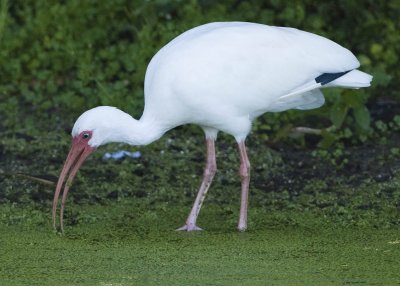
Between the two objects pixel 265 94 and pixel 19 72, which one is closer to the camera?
pixel 265 94

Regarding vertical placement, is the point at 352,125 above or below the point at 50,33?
below

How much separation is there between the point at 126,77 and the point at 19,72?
96 cm

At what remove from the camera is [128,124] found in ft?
23.8

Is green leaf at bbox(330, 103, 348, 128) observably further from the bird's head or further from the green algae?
the bird's head

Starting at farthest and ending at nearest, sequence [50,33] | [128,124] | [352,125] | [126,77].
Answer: [50,33] < [126,77] < [352,125] < [128,124]

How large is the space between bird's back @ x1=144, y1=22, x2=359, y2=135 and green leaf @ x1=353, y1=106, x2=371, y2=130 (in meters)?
1.39

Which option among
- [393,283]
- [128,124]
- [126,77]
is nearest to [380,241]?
[393,283]

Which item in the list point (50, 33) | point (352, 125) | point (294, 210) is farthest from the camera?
point (50, 33)

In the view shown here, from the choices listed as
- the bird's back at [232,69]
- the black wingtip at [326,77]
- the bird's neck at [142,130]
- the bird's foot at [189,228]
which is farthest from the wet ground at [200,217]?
the black wingtip at [326,77]

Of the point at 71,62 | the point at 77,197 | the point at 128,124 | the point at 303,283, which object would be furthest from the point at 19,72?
the point at 303,283

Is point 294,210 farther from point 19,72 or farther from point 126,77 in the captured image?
point 19,72

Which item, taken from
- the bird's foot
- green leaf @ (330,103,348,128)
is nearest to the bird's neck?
the bird's foot

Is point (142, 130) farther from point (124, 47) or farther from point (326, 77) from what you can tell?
point (124, 47)

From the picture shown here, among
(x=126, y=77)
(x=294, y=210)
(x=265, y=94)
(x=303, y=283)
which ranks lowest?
(x=303, y=283)
